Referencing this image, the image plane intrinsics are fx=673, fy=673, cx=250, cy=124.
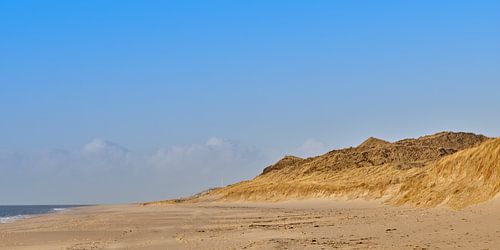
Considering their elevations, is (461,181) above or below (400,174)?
below

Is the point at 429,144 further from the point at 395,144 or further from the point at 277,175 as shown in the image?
the point at 277,175

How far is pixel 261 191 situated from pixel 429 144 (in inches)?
919

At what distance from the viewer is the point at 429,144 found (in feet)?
286

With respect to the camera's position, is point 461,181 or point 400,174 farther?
point 400,174

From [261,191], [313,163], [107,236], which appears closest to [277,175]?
[313,163]

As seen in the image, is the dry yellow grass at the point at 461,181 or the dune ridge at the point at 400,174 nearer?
the dry yellow grass at the point at 461,181

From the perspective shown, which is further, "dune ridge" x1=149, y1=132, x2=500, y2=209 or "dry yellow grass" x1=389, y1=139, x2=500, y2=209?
"dune ridge" x1=149, y1=132, x2=500, y2=209

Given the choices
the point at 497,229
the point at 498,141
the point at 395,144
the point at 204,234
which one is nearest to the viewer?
the point at 497,229

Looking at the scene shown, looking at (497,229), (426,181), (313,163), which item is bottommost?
(497,229)

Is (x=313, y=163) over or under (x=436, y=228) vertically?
over

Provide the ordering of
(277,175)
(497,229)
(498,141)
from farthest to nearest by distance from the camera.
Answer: (277,175) → (498,141) → (497,229)

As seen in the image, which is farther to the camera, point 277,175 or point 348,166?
point 277,175

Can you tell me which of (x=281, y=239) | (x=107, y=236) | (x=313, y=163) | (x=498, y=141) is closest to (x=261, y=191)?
(x=313, y=163)

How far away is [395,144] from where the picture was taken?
85250 mm
